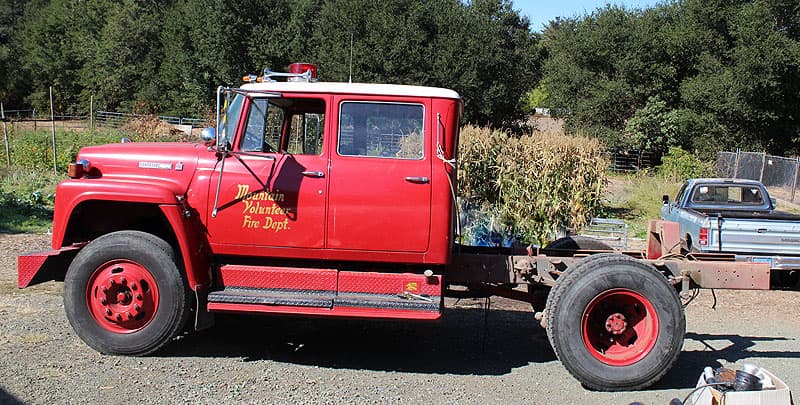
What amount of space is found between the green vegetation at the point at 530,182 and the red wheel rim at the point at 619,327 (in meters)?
5.32

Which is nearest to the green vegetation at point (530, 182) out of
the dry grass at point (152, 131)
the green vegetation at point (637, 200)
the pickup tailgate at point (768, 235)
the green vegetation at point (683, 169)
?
the green vegetation at point (637, 200)

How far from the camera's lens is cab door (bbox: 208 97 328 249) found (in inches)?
213

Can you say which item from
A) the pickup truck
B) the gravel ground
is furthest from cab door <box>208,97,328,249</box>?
the pickup truck

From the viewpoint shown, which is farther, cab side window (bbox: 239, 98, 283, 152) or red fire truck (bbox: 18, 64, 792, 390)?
cab side window (bbox: 239, 98, 283, 152)

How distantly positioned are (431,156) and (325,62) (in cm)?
3042

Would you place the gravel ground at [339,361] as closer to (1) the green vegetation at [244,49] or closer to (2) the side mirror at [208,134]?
(2) the side mirror at [208,134]

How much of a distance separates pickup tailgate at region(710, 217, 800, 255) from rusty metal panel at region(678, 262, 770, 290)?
3.66 meters

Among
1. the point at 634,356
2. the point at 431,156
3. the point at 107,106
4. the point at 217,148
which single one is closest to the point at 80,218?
the point at 217,148

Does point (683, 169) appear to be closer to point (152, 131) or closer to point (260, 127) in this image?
point (152, 131)

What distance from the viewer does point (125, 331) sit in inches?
220

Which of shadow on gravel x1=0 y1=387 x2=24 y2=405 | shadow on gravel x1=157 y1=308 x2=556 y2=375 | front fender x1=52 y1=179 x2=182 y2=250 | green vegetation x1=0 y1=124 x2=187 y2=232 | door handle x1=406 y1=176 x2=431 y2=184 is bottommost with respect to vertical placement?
shadow on gravel x1=157 y1=308 x2=556 y2=375

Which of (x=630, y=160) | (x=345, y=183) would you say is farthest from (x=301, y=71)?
(x=630, y=160)

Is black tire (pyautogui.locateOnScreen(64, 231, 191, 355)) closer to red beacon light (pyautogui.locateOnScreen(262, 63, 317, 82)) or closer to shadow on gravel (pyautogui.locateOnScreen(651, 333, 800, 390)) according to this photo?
red beacon light (pyautogui.locateOnScreen(262, 63, 317, 82))

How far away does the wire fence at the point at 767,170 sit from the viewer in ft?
66.7
